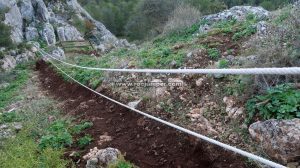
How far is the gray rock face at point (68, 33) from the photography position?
3628 centimetres

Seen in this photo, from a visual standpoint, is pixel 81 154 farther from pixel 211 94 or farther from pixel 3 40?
pixel 3 40

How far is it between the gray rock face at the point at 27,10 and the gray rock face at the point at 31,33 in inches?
81.5

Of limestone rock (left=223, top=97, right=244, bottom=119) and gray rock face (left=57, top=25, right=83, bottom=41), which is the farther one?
gray rock face (left=57, top=25, right=83, bottom=41)

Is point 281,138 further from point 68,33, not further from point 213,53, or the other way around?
point 68,33

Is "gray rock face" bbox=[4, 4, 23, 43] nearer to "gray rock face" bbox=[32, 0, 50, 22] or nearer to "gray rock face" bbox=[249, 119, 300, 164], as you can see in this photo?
"gray rock face" bbox=[32, 0, 50, 22]

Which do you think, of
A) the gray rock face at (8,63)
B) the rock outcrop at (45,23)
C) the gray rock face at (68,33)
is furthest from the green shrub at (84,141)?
the gray rock face at (68,33)

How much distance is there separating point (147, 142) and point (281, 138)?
2.00 metres

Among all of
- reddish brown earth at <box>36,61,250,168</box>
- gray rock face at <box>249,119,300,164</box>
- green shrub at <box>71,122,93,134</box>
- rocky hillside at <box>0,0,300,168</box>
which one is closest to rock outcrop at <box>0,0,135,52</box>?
rocky hillside at <box>0,0,300,168</box>

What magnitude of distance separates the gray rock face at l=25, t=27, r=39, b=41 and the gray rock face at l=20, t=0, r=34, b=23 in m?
2.07

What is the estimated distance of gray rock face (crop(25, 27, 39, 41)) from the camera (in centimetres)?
3359

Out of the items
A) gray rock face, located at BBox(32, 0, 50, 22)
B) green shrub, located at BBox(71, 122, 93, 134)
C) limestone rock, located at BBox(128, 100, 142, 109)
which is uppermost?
gray rock face, located at BBox(32, 0, 50, 22)

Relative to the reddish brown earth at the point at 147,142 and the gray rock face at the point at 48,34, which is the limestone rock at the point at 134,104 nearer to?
the reddish brown earth at the point at 147,142

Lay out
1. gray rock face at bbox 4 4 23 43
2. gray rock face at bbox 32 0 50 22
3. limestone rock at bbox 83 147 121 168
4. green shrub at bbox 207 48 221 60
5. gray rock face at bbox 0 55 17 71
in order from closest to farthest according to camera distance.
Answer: limestone rock at bbox 83 147 121 168 < green shrub at bbox 207 48 221 60 < gray rock face at bbox 0 55 17 71 < gray rock face at bbox 4 4 23 43 < gray rock face at bbox 32 0 50 22

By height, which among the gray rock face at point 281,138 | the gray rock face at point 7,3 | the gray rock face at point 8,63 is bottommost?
the gray rock face at point 8,63
